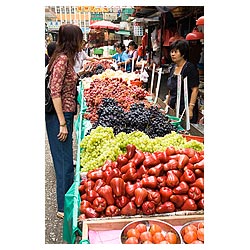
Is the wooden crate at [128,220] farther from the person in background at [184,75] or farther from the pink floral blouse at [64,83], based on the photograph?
the person in background at [184,75]

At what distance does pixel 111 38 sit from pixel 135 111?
17.4m

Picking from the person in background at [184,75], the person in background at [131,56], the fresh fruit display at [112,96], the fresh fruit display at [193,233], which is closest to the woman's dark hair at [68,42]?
the fresh fruit display at [112,96]

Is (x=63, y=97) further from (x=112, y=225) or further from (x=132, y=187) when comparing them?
(x=112, y=225)

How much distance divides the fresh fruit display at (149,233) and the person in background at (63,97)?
1474 millimetres

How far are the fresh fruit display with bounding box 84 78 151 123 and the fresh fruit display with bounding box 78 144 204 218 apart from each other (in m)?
1.68

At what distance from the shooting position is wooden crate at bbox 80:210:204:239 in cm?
188

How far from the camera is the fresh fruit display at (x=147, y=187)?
6.38 ft

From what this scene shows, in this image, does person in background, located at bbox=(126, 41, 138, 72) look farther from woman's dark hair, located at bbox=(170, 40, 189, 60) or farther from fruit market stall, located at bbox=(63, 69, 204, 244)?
fruit market stall, located at bbox=(63, 69, 204, 244)

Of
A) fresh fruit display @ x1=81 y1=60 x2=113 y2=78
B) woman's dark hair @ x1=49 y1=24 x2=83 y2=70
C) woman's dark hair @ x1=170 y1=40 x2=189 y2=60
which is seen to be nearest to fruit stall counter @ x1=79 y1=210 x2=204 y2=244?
woman's dark hair @ x1=49 y1=24 x2=83 y2=70

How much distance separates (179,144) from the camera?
2.68m

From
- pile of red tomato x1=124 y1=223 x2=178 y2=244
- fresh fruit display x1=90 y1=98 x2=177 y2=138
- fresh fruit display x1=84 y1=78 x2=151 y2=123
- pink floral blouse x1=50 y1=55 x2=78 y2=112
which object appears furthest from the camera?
fresh fruit display x1=84 y1=78 x2=151 y2=123

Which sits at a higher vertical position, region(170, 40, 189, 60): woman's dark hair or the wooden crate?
region(170, 40, 189, 60): woman's dark hair

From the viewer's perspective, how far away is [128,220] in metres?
1.90
